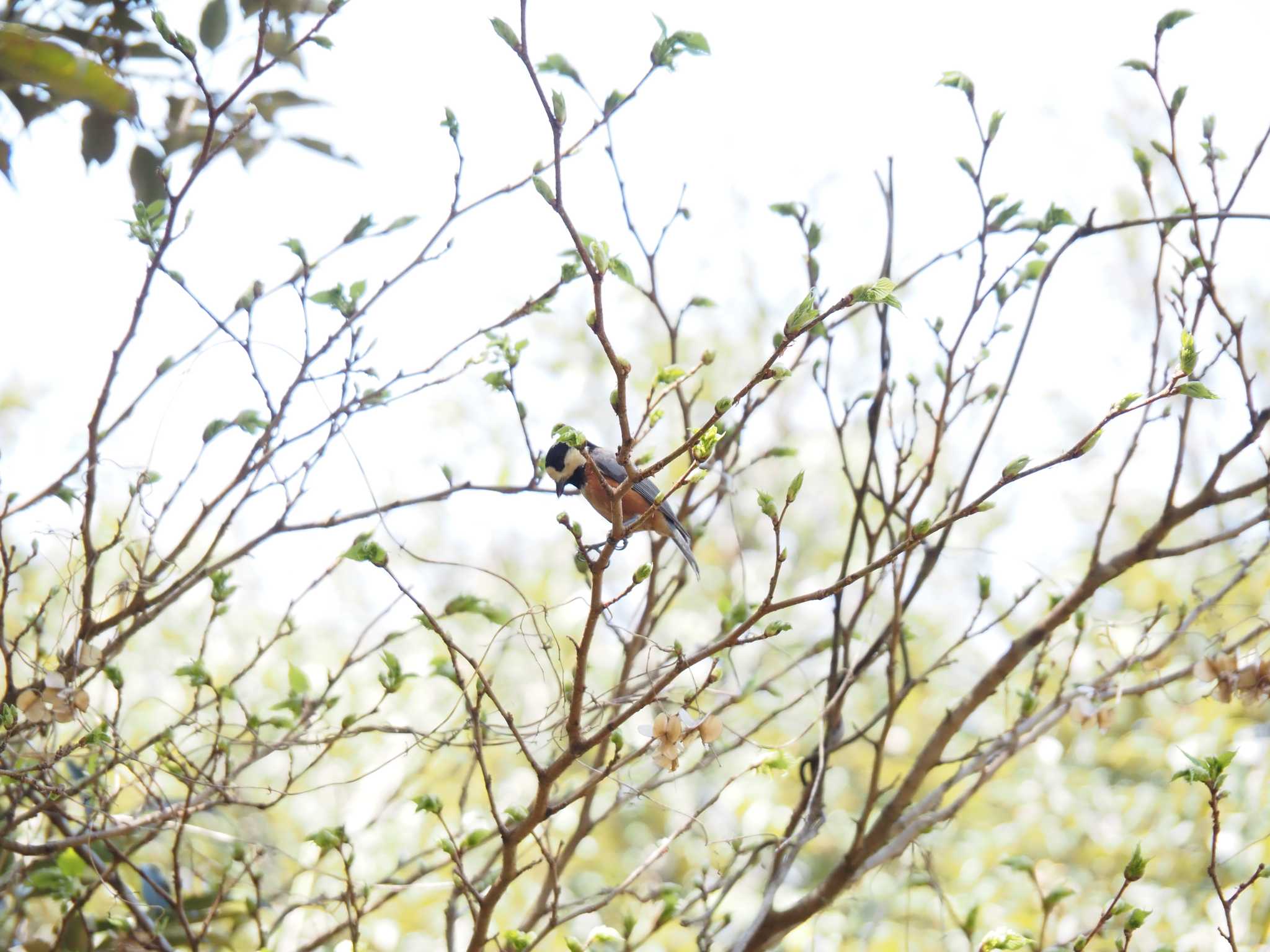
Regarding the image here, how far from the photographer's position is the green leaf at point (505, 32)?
1.56 m

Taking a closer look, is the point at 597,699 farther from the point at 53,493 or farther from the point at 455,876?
the point at 53,493

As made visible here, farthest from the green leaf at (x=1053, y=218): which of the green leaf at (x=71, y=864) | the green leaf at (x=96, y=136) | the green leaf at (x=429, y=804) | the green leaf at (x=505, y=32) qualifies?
the green leaf at (x=71, y=864)

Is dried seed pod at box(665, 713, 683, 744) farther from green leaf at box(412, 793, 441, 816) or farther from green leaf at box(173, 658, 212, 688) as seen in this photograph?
green leaf at box(173, 658, 212, 688)

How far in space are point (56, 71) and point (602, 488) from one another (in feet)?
4.90

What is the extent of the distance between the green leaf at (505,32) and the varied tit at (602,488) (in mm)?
1199

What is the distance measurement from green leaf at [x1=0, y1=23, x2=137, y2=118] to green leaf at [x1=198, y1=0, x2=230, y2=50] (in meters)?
0.33

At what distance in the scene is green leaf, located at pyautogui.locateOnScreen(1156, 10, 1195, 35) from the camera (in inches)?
91.7

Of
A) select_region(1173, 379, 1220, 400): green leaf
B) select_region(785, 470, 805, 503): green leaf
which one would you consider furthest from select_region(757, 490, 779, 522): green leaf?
select_region(1173, 379, 1220, 400): green leaf

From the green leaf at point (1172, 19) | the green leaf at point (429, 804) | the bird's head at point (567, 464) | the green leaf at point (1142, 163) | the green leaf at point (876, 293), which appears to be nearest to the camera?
the green leaf at point (876, 293)

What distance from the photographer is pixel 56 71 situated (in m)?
2.04

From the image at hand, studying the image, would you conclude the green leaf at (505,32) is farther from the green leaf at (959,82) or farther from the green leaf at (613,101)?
the green leaf at (959,82)

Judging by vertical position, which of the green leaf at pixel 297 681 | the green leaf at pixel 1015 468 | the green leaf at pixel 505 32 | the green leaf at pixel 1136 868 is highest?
the green leaf at pixel 505 32

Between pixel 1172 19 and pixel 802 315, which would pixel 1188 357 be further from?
pixel 1172 19

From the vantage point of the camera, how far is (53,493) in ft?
7.31
